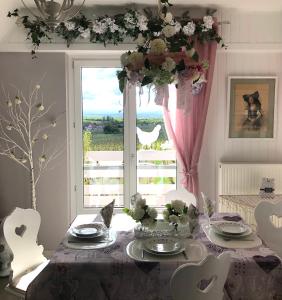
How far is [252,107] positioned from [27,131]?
7.37 feet

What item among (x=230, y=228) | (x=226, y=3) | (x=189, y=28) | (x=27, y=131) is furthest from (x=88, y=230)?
(x=226, y=3)

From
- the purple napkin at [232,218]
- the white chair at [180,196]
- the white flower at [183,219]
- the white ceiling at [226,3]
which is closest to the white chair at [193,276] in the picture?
the white flower at [183,219]

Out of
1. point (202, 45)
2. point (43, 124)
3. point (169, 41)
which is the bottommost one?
point (43, 124)

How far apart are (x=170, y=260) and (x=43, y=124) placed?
89.5 inches

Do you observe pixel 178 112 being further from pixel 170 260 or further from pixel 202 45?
pixel 170 260

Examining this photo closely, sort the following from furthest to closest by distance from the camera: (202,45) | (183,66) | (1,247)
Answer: (202,45)
(1,247)
(183,66)

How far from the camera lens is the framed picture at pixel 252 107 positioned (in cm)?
390

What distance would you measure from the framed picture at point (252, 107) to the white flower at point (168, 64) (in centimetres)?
188

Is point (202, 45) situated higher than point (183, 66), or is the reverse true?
point (202, 45)

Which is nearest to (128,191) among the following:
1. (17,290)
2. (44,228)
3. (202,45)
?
(44,228)

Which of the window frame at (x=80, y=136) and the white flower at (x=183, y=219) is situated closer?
the white flower at (x=183, y=219)

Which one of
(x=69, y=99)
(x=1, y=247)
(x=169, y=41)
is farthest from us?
(x=69, y=99)

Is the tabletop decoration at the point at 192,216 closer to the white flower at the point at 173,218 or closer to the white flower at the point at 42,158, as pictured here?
the white flower at the point at 173,218

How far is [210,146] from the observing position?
400cm
